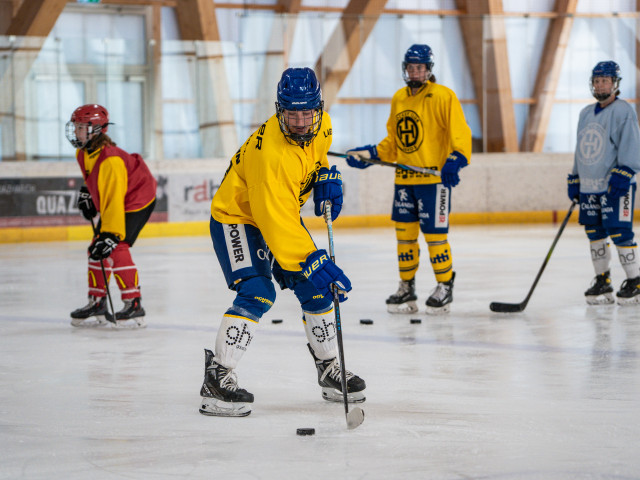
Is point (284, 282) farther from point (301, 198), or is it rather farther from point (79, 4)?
point (79, 4)

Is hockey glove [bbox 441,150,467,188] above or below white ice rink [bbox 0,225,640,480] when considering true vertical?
above

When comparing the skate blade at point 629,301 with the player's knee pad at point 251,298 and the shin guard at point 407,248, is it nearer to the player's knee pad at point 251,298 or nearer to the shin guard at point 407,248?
the shin guard at point 407,248

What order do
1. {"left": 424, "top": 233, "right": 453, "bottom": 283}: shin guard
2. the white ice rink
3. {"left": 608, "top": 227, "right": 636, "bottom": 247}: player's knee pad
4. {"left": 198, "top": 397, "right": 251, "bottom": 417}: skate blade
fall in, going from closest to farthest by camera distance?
the white ice rink → {"left": 198, "top": 397, "right": 251, "bottom": 417}: skate blade → {"left": 424, "top": 233, "right": 453, "bottom": 283}: shin guard → {"left": 608, "top": 227, "right": 636, "bottom": 247}: player's knee pad

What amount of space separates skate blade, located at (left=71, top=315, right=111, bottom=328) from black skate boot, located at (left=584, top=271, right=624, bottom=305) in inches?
108

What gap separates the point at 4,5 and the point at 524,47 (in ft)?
23.4

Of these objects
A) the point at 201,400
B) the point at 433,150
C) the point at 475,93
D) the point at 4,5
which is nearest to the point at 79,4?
the point at 4,5

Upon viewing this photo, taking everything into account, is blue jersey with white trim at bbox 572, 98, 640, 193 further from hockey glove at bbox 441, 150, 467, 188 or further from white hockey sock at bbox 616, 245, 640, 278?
hockey glove at bbox 441, 150, 467, 188

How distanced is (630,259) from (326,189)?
3.14 m

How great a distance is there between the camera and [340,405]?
345 centimetres

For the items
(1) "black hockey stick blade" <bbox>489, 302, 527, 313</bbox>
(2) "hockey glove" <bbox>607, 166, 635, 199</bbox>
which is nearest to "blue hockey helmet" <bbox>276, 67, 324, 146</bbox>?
(1) "black hockey stick blade" <bbox>489, 302, 527, 313</bbox>

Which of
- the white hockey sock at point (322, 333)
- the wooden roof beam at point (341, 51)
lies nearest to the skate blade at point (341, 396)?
the white hockey sock at point (322, 333)

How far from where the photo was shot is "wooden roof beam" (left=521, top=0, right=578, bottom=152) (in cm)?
1441

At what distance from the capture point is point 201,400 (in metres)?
3.56

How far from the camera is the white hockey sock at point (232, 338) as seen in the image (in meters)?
3.32
